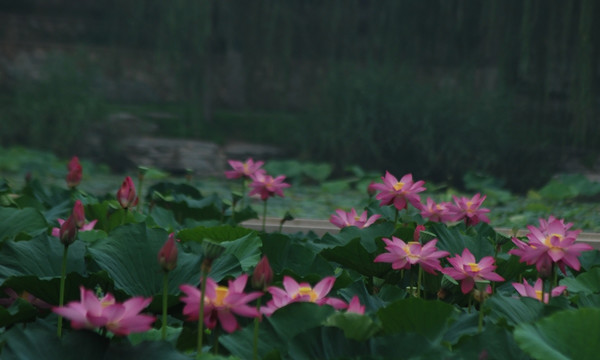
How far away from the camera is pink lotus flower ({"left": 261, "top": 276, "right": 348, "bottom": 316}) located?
81cm

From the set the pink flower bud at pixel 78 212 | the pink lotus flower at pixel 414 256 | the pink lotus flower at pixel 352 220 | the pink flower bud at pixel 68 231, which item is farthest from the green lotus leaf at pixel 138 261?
the pink lotus flower at pixel 352 220

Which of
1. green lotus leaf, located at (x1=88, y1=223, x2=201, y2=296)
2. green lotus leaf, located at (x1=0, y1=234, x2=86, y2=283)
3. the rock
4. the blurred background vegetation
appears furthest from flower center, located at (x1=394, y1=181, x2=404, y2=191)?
the rock

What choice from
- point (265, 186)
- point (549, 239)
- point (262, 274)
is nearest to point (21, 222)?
point (265, 186)

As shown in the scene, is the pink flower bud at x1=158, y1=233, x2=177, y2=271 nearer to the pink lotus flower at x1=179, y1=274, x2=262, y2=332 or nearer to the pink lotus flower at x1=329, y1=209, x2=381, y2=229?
the pink lotus flower at x1=179, y1=274, x2=262, y2=332

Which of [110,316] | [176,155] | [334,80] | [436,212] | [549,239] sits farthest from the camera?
[176,155]

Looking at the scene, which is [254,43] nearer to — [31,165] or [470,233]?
[31,165]

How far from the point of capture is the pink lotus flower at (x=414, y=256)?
1.00m

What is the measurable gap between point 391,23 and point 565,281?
243 inches

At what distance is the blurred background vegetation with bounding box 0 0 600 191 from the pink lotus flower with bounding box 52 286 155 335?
4.66m

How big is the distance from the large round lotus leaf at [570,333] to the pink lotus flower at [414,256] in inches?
10.0

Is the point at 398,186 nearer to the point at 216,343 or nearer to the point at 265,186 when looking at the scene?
the point at 265,186

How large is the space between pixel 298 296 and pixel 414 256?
0.24 m

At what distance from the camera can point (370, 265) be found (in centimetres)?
117

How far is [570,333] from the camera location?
75 centimetres
